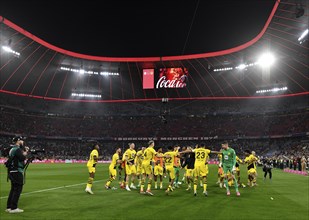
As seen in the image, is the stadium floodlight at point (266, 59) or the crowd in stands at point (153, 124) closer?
the stadium floodlight at point (266, 59)

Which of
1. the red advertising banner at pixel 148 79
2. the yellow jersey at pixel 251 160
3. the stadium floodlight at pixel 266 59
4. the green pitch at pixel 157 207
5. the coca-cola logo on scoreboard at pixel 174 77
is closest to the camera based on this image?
the green pitch at pixel 157 207

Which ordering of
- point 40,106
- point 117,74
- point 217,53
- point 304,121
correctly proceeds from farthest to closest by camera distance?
point 40,106, point 117,74, point 304,121, point 217,53

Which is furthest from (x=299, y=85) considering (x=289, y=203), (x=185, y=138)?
(x=289, y=203)

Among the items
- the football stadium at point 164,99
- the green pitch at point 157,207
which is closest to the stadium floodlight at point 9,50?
the football stadium at point 164,99

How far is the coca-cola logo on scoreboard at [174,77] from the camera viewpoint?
55969 millimetres

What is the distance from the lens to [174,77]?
184ft

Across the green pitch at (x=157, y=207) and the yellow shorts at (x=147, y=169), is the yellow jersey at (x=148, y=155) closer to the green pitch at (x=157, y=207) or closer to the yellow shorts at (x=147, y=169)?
the yellow shorts at (x=147, y=169)

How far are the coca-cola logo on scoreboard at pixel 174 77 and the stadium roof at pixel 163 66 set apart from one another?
1766mm

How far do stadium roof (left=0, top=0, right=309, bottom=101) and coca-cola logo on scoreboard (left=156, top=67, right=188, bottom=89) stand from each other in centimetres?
177

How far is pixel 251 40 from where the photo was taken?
4366 cm

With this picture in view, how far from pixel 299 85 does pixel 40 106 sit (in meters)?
57.9

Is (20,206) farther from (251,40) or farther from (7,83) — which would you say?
(7,83)

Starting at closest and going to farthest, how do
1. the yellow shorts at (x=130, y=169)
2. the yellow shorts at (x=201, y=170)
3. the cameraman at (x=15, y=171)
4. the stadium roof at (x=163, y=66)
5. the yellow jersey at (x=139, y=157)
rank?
the cameraman at (x=15, y=171) → the yellow shorts at (x=201, y=170) → the yellow jersey at (x=139, y=157) → the yellow shorts at (x=130, y=169) → the stadium roof at (x=163, y=66)

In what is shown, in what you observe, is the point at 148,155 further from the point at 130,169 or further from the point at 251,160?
the point at 251,160
